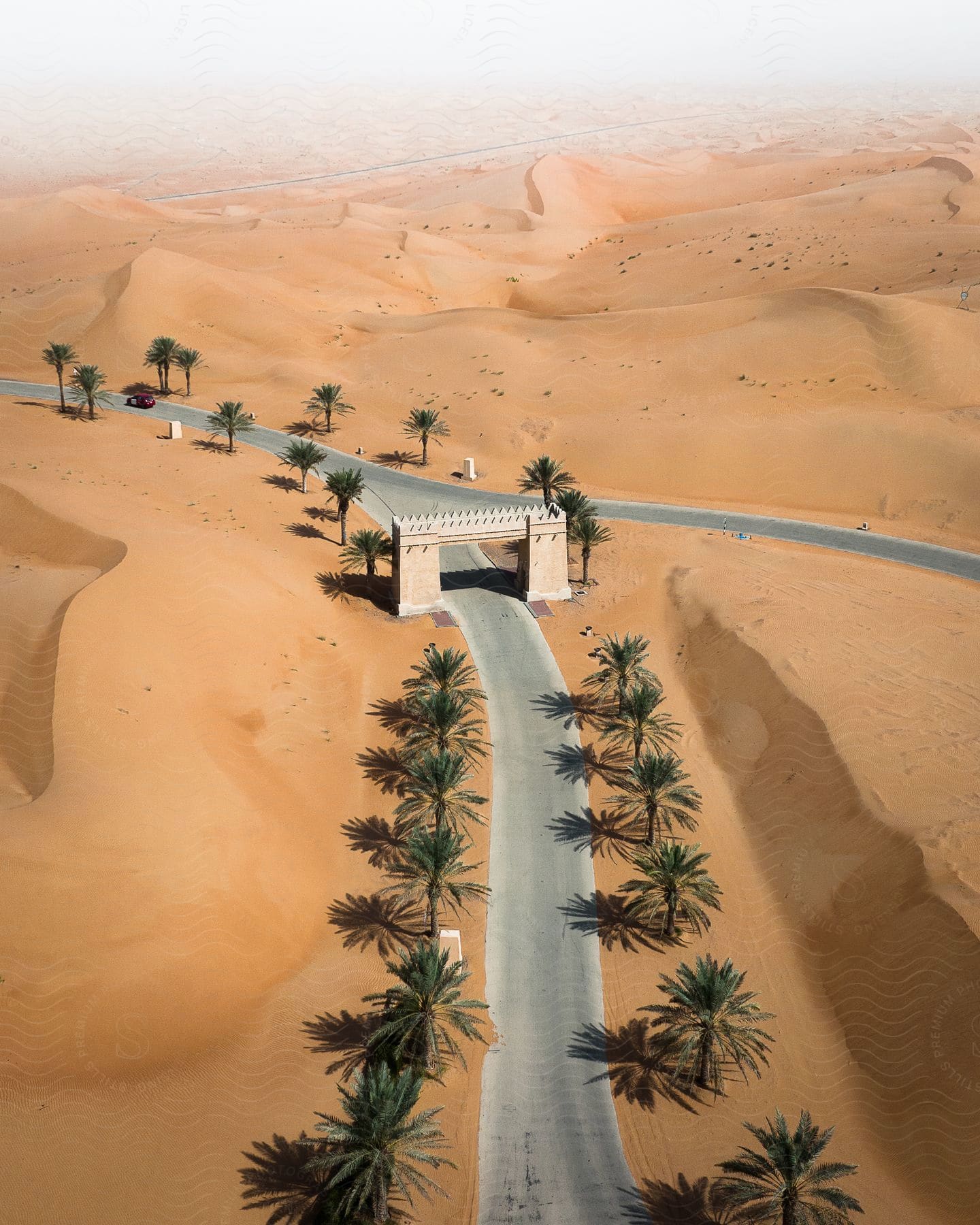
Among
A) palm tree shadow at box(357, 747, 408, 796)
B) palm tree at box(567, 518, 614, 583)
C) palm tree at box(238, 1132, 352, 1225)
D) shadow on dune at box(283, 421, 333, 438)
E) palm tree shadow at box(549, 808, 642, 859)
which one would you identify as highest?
shadow on dune at box(283, 421, 333, 438)

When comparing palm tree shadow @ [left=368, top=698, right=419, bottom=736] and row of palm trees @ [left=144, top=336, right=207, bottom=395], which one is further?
row of palm trees @ [left=144, top=336, right=207, bottom=395]

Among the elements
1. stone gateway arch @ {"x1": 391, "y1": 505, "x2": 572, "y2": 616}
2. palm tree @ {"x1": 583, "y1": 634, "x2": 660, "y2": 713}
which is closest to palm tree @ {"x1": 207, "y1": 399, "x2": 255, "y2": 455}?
stone gateway arch @ {"x1": 391, "y1": 505, "x2": 572, "y2": 616}

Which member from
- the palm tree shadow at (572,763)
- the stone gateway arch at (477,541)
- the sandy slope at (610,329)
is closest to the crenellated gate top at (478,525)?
the stone gateway arch at (477,541)

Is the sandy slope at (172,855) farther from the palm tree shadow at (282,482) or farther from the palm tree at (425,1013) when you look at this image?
the palm tree shadow at (282,482)

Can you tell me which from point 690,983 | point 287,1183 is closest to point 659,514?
point 690,983

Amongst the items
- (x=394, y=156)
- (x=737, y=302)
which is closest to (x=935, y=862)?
(x=737, y=302)

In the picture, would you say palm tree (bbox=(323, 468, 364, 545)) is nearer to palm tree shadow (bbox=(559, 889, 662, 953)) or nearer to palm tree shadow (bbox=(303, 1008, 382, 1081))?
palm tree shadow (bbox=(559, 889, 662, 953))

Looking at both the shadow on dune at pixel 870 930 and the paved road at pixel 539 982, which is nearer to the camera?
the paved road at pixel 539 982
